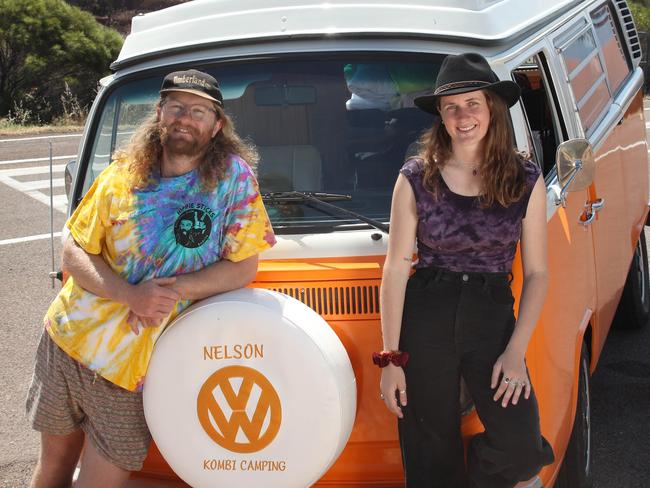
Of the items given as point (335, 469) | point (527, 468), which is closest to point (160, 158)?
point (335, 469)

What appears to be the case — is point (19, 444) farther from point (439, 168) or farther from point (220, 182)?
point (439, 168)

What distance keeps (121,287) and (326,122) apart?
1.24 m

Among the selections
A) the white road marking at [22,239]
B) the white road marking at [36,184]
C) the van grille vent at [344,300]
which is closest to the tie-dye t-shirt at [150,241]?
the van grille vent at [344,300]

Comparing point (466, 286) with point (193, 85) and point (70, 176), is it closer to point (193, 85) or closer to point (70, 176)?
point (193, 85)

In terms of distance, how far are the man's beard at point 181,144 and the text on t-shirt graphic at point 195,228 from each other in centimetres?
20

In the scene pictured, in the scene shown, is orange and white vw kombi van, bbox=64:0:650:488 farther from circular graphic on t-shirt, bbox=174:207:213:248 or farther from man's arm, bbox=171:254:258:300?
circular graphic on t-shirt, bbox=174:207:213:248

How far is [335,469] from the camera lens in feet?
10.8

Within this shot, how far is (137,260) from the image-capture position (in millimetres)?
3203

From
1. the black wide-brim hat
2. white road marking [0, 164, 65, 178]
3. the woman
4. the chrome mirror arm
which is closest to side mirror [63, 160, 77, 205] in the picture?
the woman

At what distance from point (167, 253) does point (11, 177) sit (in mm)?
11217

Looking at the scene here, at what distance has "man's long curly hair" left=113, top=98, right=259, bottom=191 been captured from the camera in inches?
127

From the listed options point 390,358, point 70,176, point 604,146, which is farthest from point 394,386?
point 604,146

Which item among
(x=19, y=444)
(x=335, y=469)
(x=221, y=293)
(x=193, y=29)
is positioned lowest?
(x=19, y=444)

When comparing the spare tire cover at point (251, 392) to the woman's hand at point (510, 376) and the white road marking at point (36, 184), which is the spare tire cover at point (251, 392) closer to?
the woman's hand at point (510, 376)
